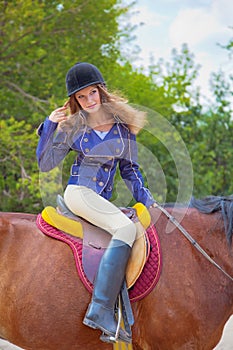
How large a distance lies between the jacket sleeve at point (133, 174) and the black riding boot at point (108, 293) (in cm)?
44

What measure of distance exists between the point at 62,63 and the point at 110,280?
28.8ft

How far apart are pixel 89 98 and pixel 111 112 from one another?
16cm

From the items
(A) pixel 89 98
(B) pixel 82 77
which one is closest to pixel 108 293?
(A) pixel 89 98

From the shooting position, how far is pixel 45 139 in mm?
3004

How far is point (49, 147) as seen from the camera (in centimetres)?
301

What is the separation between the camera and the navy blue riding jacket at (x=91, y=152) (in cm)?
302

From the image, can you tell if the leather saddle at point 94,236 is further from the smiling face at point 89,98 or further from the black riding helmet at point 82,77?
the black riding helmet at point 82,77

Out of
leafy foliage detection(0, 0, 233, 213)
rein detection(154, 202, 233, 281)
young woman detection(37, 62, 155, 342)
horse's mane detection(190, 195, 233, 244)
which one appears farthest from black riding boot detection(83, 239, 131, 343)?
leafy foliage detection(0, 0, 233, 213)

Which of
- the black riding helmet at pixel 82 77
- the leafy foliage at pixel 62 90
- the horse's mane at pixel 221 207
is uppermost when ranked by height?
the black riding helmet at pixel 82 77

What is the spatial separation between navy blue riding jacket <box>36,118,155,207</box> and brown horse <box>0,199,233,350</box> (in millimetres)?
432

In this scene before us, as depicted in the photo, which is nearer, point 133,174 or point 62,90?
point 133,174

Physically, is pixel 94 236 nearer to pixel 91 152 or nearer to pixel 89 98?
pixel 91 152

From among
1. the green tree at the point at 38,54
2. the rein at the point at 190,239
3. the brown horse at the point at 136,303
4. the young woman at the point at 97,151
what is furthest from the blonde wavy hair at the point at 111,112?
the green tree at the point at 38,54

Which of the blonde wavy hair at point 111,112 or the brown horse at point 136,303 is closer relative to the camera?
the brown horse at point 136,303
